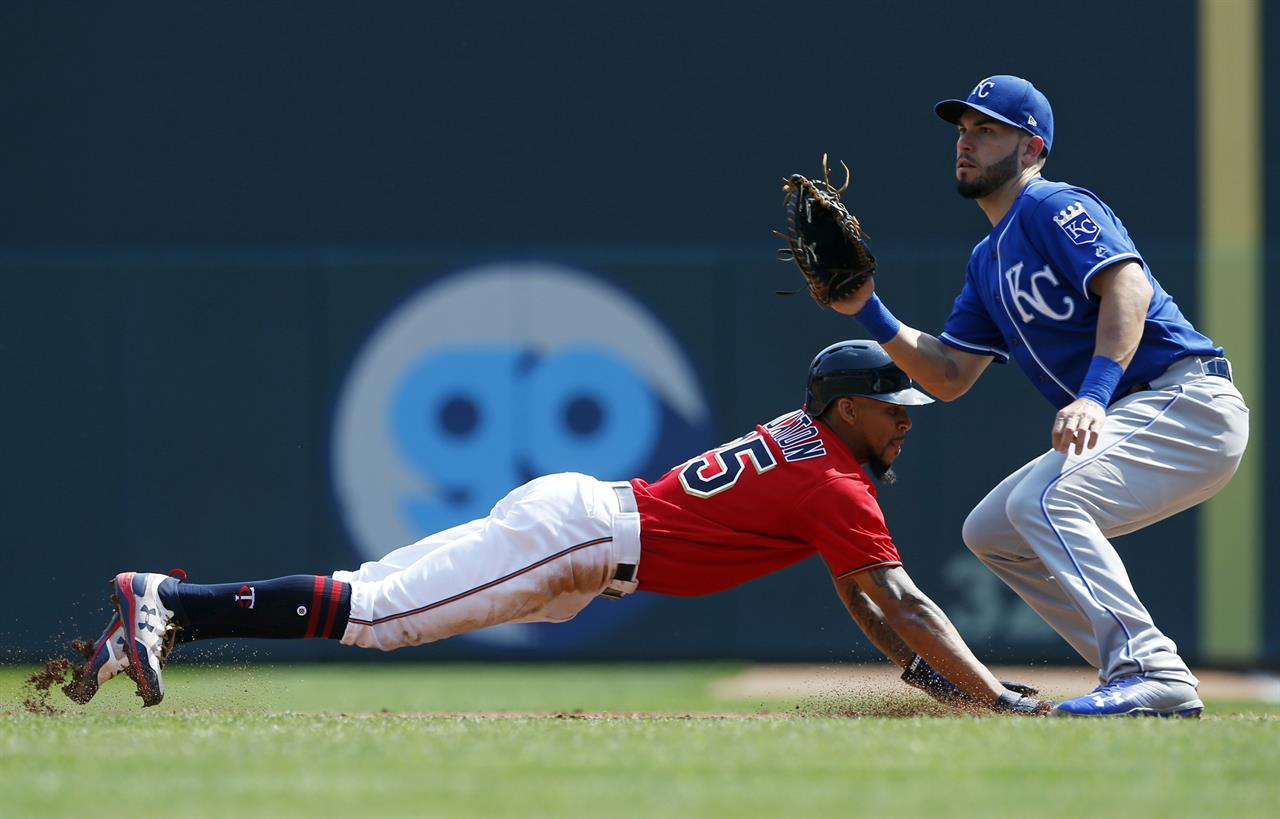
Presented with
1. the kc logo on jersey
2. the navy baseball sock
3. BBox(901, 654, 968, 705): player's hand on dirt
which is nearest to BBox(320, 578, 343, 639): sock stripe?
the navy baseball sock

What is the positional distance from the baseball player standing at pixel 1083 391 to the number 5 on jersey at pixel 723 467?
51 centimetres

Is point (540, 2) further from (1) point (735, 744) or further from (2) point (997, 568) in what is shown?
(1) point (735, 744)

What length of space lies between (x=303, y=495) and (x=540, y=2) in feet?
9.85

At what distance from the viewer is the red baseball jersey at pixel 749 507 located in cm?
422

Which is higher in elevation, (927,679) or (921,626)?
(921,626)

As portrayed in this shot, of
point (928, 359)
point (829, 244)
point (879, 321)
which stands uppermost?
point (829, 244)

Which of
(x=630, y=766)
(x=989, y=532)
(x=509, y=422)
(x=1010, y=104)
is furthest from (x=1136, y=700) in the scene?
(x=509, y=422)

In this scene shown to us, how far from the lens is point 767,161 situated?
840 centimetres

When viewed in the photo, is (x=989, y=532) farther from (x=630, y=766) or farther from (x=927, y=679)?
(x=630, y=766)

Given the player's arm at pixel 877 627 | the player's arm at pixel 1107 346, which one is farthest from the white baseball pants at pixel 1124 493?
the player's arm at pixel 877 627

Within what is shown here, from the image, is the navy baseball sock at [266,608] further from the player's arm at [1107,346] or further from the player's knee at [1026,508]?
the player's arm at [1107,346]

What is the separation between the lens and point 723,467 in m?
4.38

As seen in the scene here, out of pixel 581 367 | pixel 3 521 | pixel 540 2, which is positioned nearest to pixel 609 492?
pixel 581 367

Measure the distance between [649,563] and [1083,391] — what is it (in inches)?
49.2
